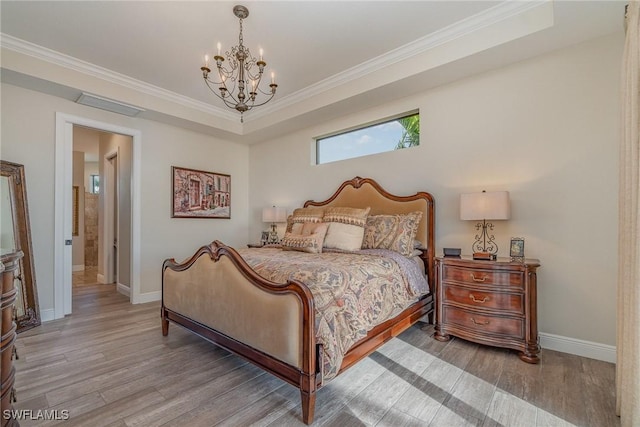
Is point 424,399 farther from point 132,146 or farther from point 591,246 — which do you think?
point 132,146

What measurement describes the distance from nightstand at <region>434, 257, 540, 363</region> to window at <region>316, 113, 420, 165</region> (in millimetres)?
1616

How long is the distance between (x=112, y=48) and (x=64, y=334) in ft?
9.68

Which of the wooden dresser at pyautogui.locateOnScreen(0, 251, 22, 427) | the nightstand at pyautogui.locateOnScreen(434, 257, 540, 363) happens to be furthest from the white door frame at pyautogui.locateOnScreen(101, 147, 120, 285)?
the nightstand at pyautogui.locateOnScreen(434, 257, 540, 363)

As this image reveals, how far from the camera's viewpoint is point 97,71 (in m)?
3.34

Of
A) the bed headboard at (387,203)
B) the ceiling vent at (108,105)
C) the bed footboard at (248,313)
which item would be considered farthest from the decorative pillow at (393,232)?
the ceiling vent at (108,105)

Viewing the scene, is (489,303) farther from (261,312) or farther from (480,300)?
(261,312)

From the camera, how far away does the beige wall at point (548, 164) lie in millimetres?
2342

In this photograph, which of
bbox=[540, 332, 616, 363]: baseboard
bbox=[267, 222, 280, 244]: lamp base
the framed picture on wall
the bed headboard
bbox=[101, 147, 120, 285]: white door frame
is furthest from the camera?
bbox=[101, 147, 120, 285]: white door frame

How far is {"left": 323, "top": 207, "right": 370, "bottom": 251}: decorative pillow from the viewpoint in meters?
3.01

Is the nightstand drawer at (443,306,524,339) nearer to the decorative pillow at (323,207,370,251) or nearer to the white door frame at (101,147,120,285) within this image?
the decorative pillow at (323,207,370,251)

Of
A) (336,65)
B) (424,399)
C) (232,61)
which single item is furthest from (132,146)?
(424,399)

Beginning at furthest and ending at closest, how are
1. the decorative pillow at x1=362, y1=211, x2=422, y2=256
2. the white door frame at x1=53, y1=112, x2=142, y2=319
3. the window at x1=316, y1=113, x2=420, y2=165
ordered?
1. the window at x1=316, y1=113, x2=420, y2=165
2. the white door frame at x1=53, y1=112, x2=142, y2=319
3. the decorative pillow at x1=362, y1=211, x2=422, y2=256

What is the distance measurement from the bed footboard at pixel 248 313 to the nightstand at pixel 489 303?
1.60 metres

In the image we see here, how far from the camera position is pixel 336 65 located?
10.9 ft
